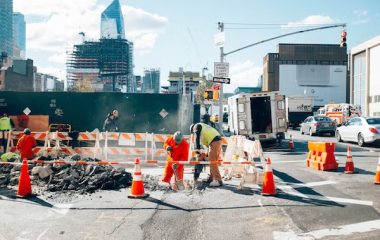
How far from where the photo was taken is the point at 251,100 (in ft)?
66.7

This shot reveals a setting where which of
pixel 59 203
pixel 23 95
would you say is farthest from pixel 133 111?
pixel 59 203

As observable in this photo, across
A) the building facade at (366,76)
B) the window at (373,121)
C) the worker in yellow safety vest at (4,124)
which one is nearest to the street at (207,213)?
the worker in yellow safety vest at (4,124)

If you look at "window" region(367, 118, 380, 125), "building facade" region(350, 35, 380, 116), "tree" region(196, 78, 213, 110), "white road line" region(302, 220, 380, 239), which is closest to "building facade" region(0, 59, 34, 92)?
"tree" region(196, 78, 213, 110)

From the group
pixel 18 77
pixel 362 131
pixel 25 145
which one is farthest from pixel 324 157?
pixel 18 77

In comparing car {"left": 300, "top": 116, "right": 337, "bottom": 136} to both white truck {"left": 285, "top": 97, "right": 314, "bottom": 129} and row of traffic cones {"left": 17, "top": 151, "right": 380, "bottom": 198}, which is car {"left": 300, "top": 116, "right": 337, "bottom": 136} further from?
row of traffic cones {"left": 17, "top": 151, "right": 380, "bottom": 198}

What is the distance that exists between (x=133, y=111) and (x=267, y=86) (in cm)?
8816

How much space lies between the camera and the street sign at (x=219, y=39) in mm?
21891

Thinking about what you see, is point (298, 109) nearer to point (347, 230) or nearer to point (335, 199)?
point (335, 199)

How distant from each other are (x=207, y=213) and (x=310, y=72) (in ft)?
330

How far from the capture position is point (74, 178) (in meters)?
9.47

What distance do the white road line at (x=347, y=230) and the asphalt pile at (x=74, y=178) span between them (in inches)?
203

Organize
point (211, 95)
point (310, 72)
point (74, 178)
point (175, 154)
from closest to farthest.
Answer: point (74, 178) → point (175, 154) → point (211, 95) → point (310, 72)

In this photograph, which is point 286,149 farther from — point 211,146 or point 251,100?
point 211,146

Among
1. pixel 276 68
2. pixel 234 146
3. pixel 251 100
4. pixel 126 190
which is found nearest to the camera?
pixel 126 190
